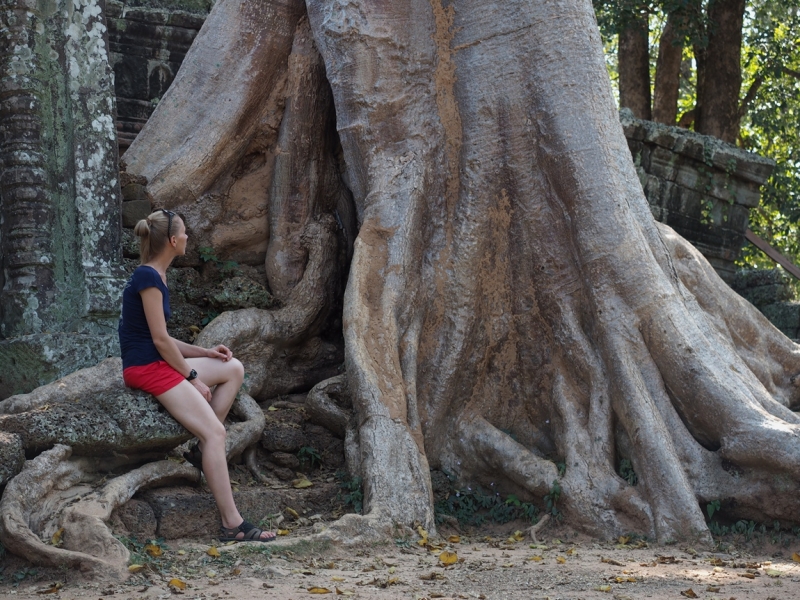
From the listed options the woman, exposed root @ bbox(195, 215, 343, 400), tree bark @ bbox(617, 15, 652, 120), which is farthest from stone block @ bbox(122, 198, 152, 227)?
tree bark @ bbox(617, 15, 652, 120)

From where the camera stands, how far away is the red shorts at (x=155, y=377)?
4.13 meters

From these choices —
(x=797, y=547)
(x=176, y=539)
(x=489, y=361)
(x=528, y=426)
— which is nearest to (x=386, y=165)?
(x=489, y=361)

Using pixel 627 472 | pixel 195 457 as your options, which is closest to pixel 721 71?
pixel 627 472

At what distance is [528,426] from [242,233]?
234cm

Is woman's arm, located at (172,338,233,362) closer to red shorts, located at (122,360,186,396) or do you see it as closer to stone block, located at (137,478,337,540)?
red shorts, located at (122,360,186,396)

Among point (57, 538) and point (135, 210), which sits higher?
point (135, 210)

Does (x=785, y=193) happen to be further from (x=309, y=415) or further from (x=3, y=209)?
(x=3, y=209)

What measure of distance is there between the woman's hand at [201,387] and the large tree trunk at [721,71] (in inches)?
329

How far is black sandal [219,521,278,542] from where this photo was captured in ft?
13.5

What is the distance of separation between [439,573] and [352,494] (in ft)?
3.82

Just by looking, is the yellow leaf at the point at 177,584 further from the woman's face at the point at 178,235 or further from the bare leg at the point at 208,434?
the woman's face at the point at 178,235

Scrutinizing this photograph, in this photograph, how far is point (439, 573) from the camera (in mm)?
3822

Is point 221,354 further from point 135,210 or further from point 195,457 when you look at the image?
point 135,210

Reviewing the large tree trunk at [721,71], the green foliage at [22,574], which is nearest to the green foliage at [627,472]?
the green foliage at [22,574]
